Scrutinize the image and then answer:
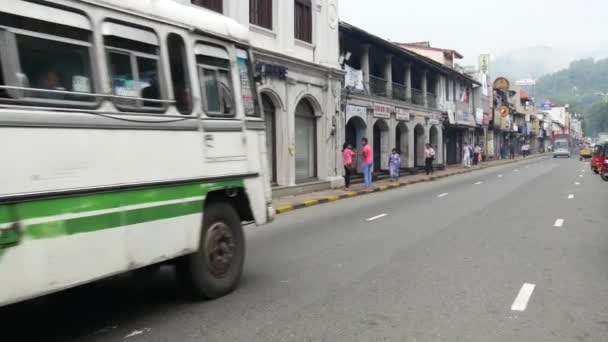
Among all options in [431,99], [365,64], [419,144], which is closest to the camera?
[365,64]

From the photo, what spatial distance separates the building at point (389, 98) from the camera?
88.9 feet

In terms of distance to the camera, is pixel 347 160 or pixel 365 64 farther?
pixel 365 64

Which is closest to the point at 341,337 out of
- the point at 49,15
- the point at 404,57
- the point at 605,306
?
the point at 605,306

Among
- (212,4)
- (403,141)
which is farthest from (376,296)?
(403,141)

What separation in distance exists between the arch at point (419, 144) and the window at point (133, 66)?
33.9 m

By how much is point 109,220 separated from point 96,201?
0.68 ft

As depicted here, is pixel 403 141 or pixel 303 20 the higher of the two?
pixel 303 20

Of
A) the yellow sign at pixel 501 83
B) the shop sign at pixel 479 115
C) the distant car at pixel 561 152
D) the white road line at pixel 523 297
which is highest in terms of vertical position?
the yellow sign at pixel 501 83

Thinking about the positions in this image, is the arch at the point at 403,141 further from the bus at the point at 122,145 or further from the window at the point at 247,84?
the bus at the point at 122,145

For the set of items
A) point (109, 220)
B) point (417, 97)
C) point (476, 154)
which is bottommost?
point (476, 154)

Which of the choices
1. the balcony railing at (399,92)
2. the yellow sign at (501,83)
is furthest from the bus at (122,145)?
the yellow sign at (501,83)

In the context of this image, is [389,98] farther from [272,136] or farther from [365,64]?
[272,136]

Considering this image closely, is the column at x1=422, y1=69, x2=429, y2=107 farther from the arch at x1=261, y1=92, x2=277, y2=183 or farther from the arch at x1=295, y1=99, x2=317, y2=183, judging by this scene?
the arch at x1=261, y1=92, x2=277, y2=183

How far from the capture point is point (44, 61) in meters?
4.31
